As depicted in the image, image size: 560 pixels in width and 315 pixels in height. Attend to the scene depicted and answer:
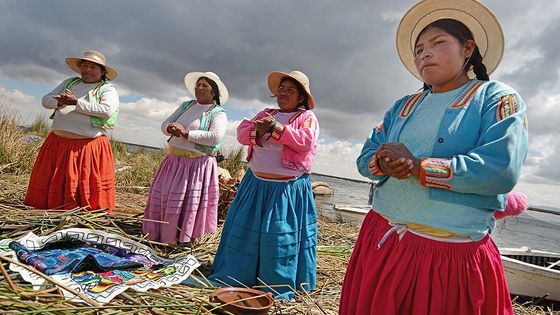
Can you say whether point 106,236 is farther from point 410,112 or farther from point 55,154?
point 410,112

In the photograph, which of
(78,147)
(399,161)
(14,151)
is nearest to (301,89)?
(399,161)

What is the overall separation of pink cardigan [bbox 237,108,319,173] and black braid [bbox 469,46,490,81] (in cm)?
148

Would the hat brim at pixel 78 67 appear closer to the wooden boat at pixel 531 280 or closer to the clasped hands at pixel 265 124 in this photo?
the clasped hands at pixel 265 124

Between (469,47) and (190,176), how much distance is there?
3.03m

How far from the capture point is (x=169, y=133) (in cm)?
392

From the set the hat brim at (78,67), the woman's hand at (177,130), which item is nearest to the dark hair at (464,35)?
the woman's hand at (177,130)

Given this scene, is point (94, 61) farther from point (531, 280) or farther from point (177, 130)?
point (531, 280)

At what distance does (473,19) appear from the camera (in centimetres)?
167

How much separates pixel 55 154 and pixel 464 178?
176 inches

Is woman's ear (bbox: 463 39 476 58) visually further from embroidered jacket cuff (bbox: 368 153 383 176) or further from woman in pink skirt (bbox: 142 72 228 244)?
woman in pink skirt (bbox: 142 72 228 244)

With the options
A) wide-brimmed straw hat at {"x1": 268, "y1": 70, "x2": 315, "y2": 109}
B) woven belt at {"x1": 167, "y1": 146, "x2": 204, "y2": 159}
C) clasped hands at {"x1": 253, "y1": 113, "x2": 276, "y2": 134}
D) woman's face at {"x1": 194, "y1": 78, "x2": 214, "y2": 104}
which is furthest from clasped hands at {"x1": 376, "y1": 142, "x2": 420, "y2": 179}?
woman's face at {"x1": 194, "y1": 78, "x2": 214, "y2": 104}

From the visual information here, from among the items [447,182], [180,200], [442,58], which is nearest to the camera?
[447,182]

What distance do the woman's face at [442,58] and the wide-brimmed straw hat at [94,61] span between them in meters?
3.84

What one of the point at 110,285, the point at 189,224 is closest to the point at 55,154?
the point at 189,224
